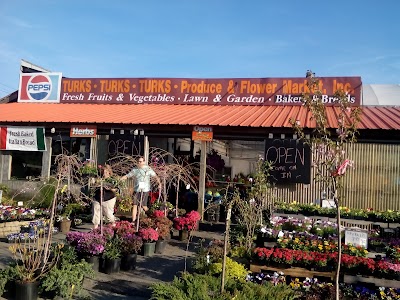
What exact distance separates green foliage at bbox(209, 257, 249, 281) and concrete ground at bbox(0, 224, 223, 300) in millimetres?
528

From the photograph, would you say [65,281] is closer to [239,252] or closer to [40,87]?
[239,252]

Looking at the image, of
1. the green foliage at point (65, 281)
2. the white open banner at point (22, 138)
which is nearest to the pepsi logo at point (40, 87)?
the white open banner at point (22, 138)

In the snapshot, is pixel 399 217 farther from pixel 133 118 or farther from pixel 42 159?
pixel 42 159

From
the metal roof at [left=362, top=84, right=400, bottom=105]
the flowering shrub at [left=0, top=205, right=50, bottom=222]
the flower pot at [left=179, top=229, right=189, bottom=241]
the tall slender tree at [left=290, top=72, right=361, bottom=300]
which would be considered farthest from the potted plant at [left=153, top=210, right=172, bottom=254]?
the metal roof at [left=362, top=84, right=400, bottom=105]

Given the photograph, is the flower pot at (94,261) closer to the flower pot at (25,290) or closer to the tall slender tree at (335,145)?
the flower pot at (25,290)

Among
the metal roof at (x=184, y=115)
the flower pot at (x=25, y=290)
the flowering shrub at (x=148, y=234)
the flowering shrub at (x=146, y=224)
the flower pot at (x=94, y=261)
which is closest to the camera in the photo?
the flower pot at (x=25, y=290)

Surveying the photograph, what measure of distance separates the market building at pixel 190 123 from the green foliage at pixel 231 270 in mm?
6207

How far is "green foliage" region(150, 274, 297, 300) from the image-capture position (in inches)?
207

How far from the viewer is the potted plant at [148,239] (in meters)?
9.01

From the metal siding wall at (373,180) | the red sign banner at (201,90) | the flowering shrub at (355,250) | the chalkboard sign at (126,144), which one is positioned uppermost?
the red sign banner at (201,90)

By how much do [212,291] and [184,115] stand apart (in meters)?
9.32

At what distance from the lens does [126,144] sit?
14.6 metres

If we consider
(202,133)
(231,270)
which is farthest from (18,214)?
(231,270)

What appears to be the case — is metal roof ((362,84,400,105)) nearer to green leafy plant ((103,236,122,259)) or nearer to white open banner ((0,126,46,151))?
white open banner ((0,126,46,151))
